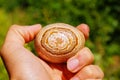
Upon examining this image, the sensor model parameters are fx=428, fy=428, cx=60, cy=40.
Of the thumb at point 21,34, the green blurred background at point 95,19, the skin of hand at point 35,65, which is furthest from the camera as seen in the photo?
the green blurred background at point 95,19

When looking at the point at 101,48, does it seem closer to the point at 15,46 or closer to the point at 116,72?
the point at 116,72

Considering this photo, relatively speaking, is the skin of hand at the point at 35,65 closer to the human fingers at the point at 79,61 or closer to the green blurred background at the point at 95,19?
the human fingers at the point at 79,61

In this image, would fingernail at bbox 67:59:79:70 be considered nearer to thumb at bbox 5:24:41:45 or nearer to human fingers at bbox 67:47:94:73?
human fingers at bbox 67:47:94:73

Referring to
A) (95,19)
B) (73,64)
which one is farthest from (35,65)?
(95,19)

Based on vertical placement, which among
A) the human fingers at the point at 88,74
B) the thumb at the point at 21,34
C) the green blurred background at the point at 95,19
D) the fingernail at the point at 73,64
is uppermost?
the thumb at the point at 21,34

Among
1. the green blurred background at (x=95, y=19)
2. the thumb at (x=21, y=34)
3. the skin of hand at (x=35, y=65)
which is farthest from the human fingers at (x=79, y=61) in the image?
the green blurred background at (x=95, y=19)

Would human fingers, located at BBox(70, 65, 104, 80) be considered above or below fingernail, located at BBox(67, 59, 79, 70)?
below

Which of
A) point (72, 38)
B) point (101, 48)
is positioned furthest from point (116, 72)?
point (72, 38)

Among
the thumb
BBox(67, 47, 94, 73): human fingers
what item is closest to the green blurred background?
the thumb
